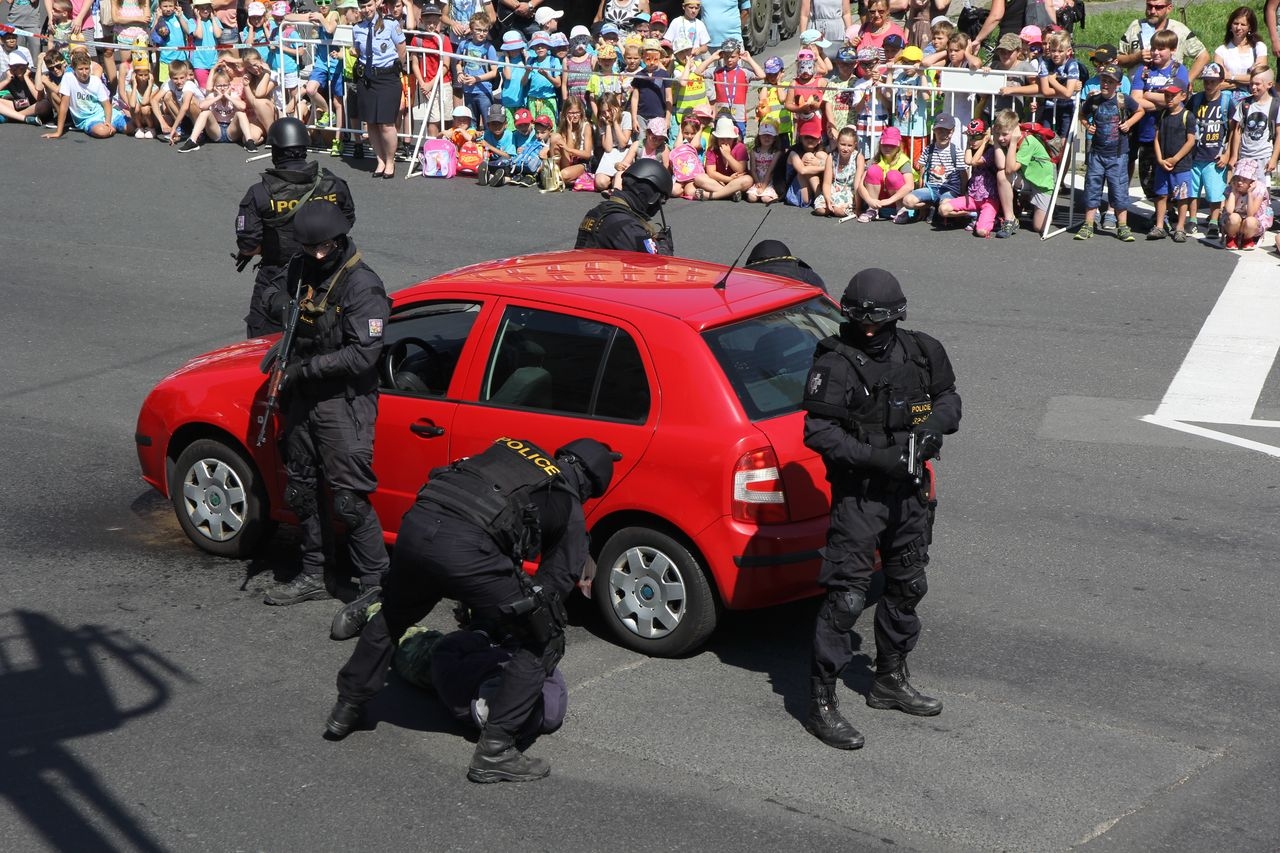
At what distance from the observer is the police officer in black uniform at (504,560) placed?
5.21 m

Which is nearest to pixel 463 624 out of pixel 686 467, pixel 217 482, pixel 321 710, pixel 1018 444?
pixel 321 710

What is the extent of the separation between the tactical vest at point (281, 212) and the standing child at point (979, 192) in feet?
25.2

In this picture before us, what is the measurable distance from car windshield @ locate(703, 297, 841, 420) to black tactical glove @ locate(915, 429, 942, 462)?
79 centimetres

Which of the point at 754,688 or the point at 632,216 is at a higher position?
the point at 632,216

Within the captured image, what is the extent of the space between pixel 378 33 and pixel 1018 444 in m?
10.8

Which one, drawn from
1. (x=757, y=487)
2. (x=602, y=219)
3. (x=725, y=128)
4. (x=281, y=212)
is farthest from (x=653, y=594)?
(x=725, y=128)

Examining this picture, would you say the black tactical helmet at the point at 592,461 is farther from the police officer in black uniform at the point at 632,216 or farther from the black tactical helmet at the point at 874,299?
the police officer in black uniform at the point at 632,216

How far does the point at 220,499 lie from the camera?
7.64 m

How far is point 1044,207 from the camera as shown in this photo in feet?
47.3

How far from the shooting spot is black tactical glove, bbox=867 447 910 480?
5598 millimetres

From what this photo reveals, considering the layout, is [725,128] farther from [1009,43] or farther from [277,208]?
[277,208]

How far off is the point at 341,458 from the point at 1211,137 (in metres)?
10.2

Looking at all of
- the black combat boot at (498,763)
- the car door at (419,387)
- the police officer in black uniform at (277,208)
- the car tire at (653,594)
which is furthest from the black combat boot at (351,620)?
the police officer in black uniform at (277,208)

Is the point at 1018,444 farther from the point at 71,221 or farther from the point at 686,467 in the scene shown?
the point at 71,221
